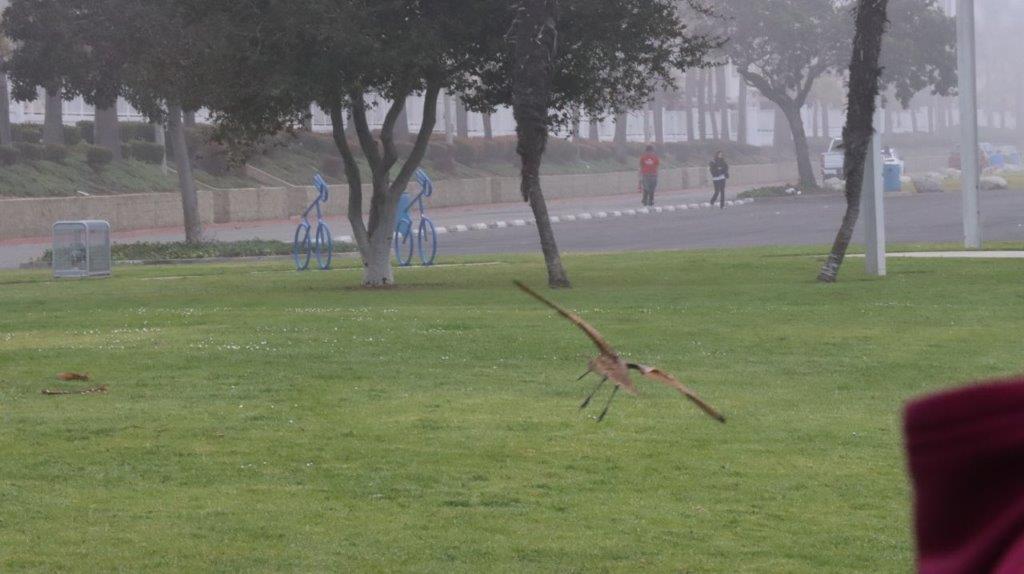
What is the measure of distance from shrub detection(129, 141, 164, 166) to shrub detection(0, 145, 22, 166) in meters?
7.26

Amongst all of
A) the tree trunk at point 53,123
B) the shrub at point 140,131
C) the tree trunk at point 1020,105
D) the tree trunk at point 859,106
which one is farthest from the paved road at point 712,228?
the tree trunk at point 1020,105

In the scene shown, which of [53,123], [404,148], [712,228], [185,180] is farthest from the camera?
[404,148]

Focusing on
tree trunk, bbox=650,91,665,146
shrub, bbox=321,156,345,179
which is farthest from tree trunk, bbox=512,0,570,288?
tree trunk, bbox=650,91,665,146

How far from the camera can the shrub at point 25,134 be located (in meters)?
55.5

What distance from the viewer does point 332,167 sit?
62531 millimetres

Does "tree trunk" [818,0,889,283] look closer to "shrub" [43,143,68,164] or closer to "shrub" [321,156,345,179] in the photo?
"shrub" [43,143,68,164]

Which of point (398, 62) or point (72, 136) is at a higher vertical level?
point (72, 136)

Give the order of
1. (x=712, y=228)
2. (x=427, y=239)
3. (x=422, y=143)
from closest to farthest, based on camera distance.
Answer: (x=422, y=143) → (x=427, y=239) → (x=712, y=228)

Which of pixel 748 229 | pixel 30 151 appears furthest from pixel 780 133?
pixel 748 229

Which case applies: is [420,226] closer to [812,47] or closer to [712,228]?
[712,228]

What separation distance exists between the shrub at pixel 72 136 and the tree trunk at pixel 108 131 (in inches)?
75.7

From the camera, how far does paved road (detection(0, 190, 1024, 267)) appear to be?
34.3 meters

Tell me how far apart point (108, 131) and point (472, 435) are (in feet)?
151

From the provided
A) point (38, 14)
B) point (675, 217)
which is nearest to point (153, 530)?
point (38, 14)
